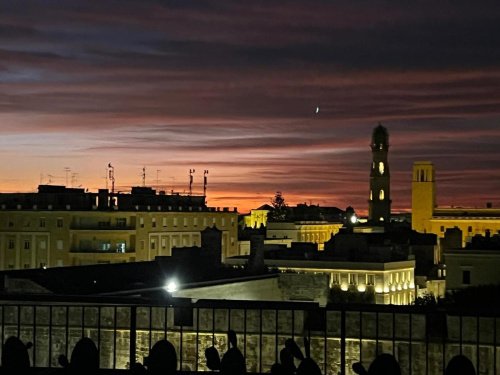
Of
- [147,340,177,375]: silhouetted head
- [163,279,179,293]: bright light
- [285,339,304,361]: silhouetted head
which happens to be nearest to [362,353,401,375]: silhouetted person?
[285,339,304,361]: silhouetted head

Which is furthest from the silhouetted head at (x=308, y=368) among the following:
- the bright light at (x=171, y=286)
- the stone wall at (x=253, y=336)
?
the bright light at (x=171, y=286)

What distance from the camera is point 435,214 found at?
138 m

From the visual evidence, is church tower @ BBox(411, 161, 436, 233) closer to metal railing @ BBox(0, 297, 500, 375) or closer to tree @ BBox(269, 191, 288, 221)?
tree @ BBox(269, 191, 288, 221)

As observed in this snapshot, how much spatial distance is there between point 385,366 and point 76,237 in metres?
67.0

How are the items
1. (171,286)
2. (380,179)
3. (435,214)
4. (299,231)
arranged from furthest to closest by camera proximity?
(435,214)
(380,179)
(299,231)
(171,286)

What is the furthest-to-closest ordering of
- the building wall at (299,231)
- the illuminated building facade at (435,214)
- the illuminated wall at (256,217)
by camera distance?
the illuminated wall at (256,217), the illuminated building facade at (435,214), the building wall at (299,231)

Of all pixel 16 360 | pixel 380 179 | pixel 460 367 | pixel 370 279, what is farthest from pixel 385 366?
pixel 380 179

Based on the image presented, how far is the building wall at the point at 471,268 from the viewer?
54.1m

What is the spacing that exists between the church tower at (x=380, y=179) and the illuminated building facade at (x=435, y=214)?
6.25 metres

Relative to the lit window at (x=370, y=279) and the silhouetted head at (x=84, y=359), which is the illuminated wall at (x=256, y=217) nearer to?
the lit window at (x=370, y=279)

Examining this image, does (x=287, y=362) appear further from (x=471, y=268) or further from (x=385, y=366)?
(x=471, y=268)

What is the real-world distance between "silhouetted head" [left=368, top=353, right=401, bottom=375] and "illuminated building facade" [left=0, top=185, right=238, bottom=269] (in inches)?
2525

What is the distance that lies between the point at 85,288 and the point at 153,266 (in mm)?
8495

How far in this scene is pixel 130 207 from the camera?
77312mm
